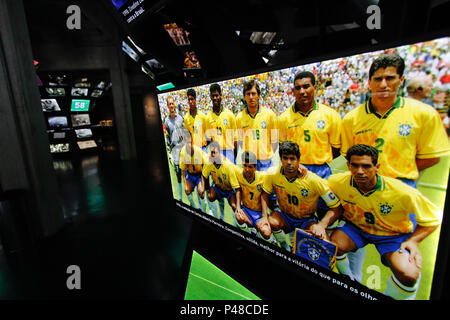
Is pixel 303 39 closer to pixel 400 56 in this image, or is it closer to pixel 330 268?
pixel 400 56

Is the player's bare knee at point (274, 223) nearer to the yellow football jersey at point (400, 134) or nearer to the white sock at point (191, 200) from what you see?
the yellow football jersey at point (400, 134)

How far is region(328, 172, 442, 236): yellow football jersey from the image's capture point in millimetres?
853

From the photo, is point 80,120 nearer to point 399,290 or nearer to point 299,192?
point 299,192

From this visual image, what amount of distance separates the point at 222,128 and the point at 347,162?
84 centimetres

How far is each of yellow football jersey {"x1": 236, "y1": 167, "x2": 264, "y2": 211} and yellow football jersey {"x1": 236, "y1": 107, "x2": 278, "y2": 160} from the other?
0.15m

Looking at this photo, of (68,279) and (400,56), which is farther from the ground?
(400,56)

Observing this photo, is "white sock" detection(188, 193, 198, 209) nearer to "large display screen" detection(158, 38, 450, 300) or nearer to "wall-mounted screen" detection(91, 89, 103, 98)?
"large display screen" detection(158, 38, 450, 300)

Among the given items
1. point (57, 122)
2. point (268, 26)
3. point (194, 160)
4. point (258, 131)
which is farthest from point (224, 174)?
point (57, 122)

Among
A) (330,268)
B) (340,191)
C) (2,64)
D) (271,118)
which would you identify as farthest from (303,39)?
(2,64)

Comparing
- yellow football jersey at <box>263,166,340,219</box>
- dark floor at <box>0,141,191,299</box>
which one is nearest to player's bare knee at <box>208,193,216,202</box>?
yellow football jersey at <box>263,166,340,219</box>

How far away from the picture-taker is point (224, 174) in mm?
1684

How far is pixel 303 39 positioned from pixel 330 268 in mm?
1685
